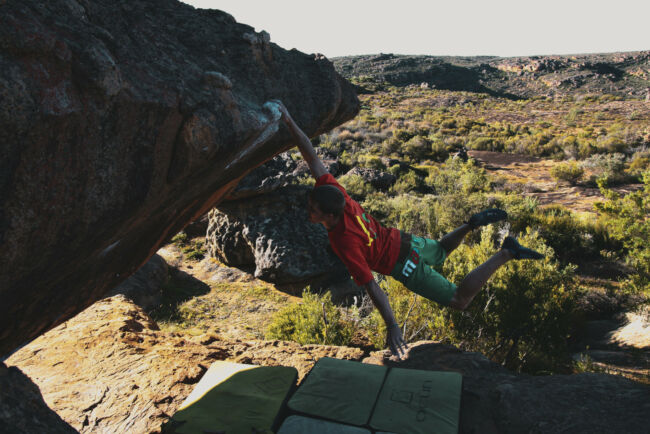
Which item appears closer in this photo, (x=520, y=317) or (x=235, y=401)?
(x=235, y=401)

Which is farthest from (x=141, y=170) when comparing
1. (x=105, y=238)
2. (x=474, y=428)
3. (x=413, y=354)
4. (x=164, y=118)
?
(x=413, y=354)

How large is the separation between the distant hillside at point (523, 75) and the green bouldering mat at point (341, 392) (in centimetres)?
5216

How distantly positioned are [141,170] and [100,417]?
2.66 metres

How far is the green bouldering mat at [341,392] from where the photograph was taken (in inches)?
117

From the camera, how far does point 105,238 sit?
2.53 metres

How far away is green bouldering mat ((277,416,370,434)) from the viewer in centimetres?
276

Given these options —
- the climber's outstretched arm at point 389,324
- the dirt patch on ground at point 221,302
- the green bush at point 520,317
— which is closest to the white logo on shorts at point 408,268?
the climber's outstretched arm at point 389,324

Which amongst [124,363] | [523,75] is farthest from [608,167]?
[523,75]

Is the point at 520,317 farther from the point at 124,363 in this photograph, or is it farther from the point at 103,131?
the point at 103,131

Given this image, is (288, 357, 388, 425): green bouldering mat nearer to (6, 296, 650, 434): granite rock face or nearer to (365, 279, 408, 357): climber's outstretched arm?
(365, 279, 408, 357): climber's outstretched arm

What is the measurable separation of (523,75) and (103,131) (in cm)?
7398

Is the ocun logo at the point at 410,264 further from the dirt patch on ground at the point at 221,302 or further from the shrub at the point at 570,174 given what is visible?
the shrub at the point at 570,174

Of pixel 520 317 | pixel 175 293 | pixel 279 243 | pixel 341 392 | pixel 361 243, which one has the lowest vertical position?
pixel 175 293

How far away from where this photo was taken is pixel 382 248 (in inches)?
143
